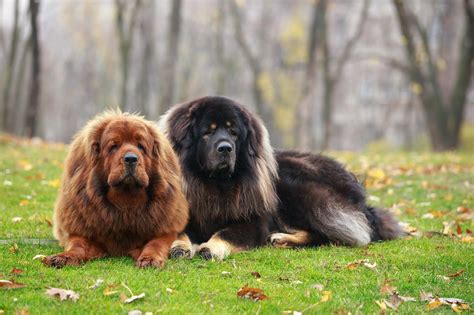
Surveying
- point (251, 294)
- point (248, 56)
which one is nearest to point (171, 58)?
point (248, 56)

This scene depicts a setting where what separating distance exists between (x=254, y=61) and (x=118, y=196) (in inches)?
982

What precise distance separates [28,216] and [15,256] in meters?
2.27

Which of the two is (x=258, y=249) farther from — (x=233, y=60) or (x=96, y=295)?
(x=233, y=60)

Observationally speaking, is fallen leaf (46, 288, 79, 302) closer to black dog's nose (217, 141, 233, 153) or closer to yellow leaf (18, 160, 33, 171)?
black dog's nose (217, 141, 233, 153)

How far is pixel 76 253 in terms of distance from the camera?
5.21 meters

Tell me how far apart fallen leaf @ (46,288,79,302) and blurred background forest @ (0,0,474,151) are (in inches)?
648

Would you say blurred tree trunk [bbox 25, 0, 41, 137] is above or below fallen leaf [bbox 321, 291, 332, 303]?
above

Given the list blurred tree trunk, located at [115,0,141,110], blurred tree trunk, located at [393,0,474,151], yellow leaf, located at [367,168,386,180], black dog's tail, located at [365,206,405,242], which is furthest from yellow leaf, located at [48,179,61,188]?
blurred tree trunk, located at [115,0,141,110]

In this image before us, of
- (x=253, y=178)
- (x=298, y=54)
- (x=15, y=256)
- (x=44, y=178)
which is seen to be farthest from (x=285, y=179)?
(x=298, y=54)

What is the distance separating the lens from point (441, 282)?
523 cm

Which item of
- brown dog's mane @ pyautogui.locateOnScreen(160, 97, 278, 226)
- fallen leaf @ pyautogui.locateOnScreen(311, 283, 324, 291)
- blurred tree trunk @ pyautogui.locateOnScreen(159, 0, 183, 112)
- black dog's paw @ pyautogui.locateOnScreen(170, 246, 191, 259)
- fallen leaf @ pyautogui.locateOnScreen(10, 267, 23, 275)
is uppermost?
blurred tree trunk @ pyautogui.locateOnScreen(159, 0, 183, 112)

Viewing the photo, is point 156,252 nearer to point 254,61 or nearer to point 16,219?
point 16,219

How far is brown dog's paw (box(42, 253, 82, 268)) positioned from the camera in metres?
5.03

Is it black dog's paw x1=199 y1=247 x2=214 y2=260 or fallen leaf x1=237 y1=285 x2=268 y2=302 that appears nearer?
fallen leaf x1=237 y1=285 x2=268 y2=302
